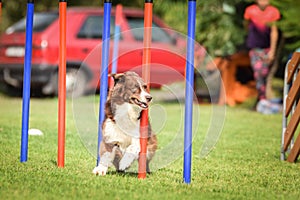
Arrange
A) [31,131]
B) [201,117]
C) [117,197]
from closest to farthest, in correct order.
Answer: [117,197] → [31,131] → [201,117]

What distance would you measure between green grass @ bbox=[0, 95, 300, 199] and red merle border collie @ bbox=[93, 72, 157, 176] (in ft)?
0.57

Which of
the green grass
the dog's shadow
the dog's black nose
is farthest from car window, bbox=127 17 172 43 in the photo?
the dog's black nose

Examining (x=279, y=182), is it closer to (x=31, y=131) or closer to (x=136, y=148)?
(x=136, y=148)

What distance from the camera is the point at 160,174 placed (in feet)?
19.1

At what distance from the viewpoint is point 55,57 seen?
573 inches

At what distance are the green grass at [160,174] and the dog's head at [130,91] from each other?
66 centimetres

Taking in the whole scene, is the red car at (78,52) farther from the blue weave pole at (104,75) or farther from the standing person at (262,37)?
the blue weave pole at (104,75)

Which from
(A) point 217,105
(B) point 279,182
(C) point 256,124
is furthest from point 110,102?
(A) point 217,105

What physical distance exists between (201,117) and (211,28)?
135 inches

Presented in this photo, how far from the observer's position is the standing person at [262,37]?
12305mm

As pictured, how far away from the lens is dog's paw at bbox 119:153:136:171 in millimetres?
5574

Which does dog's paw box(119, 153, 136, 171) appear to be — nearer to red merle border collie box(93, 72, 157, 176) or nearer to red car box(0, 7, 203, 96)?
red merle border collie box(93, 72, 157, 176)

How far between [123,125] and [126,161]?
1.14 ft

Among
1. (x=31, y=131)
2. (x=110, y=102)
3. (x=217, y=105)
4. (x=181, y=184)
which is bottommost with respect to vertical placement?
(x=217, y=105)
